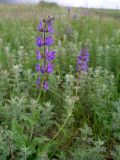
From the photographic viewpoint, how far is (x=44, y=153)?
97.5 inches

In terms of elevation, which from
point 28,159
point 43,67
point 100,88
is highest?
point 43,67

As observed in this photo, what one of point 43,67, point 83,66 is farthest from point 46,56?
point 83,66

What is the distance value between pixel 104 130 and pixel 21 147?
2.66 feet

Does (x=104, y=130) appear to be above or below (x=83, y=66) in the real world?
below

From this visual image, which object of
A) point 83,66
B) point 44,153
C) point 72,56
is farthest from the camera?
point 72,56

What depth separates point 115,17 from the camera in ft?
37.2

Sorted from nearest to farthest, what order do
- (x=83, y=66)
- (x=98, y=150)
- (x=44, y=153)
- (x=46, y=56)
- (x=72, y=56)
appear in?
1. (x=44, y=153)
2. (x=98, y=150)
3. (x=46, y=56)
4. (x=83, y=66)
5. (x=72, y=56)

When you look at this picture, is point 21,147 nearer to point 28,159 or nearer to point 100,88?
point 28,159

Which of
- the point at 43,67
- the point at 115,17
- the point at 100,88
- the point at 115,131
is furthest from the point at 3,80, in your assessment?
the point at 115,17

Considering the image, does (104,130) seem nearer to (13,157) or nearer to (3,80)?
(13,157)

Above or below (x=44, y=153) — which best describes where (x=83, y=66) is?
above

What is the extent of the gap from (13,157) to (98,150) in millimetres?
610

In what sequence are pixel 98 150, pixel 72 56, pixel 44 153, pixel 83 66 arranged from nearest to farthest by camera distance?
1. pixel 44 153
2. pixel 98 150
3. pixel 83 66
4. pixel 72 56

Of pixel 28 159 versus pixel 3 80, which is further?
pixel 3 80
